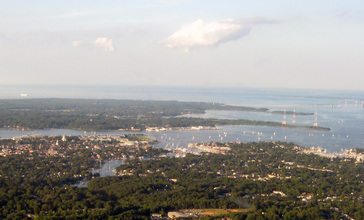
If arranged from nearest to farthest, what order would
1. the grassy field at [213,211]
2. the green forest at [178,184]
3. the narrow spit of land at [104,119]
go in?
the green forest at [178,184], the grassy field at [213,211], the narrow spit of land at [104,119]

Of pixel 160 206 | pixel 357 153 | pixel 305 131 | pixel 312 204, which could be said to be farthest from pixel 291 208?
pixel 305 131

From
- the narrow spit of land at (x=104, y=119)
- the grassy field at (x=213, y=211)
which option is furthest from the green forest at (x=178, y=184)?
the narrow spit of land at (x=104, y=119)

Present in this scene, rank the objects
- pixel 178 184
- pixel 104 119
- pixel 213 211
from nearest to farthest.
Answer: pixel 213 211 → pixel 178 184 → pixel 104 119

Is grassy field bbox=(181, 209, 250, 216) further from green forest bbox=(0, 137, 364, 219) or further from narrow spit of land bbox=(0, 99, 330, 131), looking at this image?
narrow spit of land bbox=(0, 99, 330, 131)

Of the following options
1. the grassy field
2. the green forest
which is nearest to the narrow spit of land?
Answer: the green forest

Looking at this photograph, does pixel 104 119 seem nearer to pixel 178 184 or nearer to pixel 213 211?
pixel 178 184

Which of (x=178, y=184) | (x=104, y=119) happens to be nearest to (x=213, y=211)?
(x=178, y=184)

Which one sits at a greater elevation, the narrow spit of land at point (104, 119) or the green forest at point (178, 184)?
the narrow spit of land at point (104, 119)

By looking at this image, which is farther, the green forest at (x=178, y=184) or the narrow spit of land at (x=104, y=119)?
the narrow spit of land at (x=104, y=119)

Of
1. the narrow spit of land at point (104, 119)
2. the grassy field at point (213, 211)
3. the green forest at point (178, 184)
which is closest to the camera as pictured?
the green forest at point (178, 184)

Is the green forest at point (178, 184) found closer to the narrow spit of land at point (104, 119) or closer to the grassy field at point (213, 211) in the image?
the grassy field at point (213, 211)

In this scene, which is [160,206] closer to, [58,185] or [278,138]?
[58,185]
